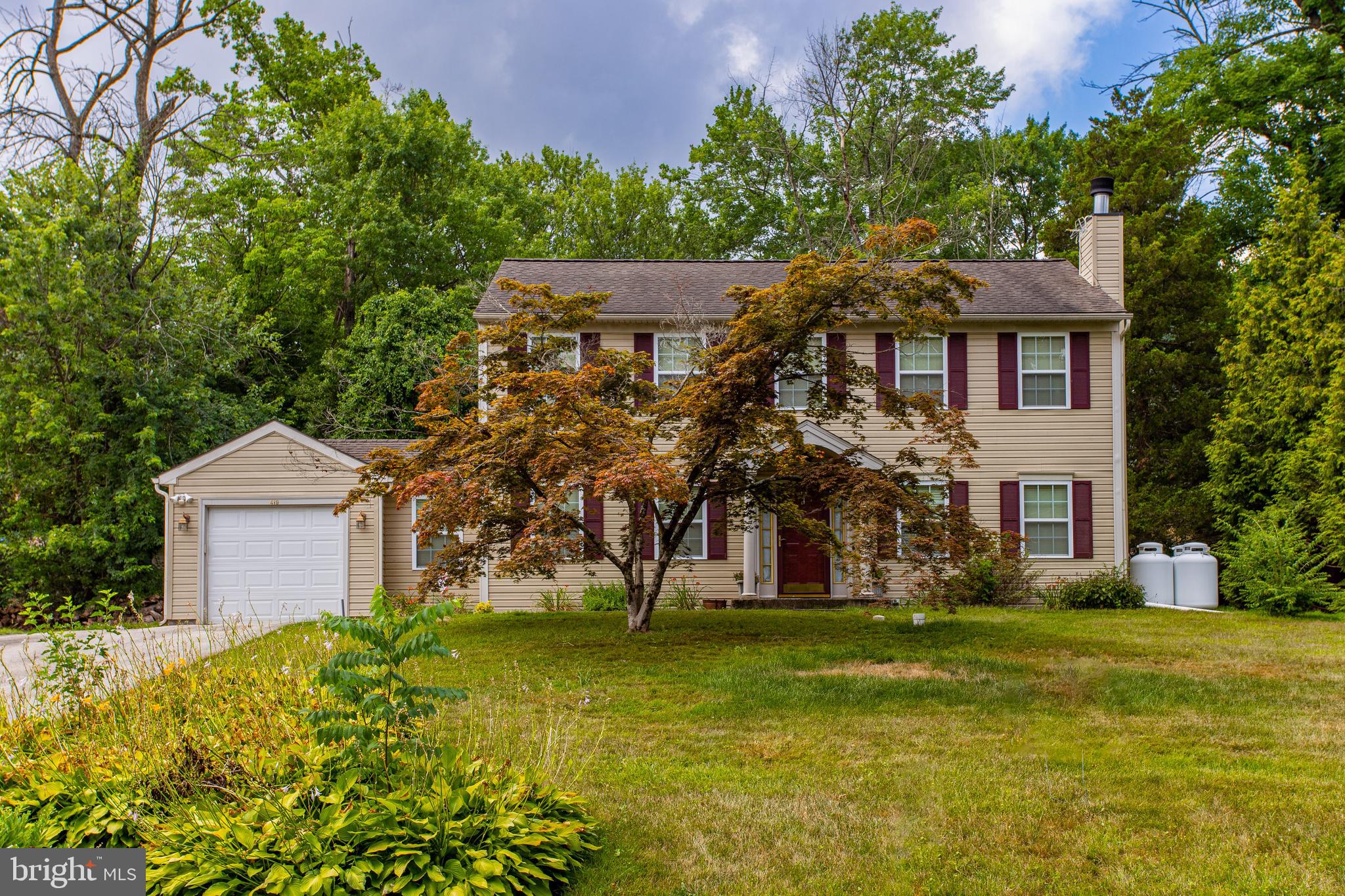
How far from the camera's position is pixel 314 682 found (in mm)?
4086

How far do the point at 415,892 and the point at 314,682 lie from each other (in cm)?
104

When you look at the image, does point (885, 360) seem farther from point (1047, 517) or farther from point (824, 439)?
point (1047, 517)

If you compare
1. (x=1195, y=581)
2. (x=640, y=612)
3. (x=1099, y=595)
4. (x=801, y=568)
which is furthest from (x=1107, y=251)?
(x=640, y=612)

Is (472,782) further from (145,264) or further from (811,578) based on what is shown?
(145,264)

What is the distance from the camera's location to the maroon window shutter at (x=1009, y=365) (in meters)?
15.4

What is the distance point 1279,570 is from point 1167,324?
7.53m

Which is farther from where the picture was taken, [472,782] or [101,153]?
[101,153]

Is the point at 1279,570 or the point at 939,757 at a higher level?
the point at 1279,570

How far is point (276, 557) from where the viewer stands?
48.0 ft

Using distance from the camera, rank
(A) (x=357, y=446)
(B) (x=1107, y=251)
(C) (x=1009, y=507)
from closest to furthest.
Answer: (C) (x=1009, y=507)
(A) (x=357, y=446)
(B) (x=1107, y=251)

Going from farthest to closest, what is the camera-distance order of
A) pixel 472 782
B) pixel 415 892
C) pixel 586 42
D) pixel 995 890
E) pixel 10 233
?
1. pixel 586 42
2. pixel 10 233
3. pixel 472 782
4. pixel 995 890
5. pixel 415 892

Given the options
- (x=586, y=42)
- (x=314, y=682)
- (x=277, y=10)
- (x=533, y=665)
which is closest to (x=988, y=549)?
(x=533, y=665)

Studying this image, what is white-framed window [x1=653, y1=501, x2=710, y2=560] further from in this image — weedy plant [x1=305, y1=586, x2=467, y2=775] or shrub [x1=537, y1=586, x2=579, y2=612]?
weedy plant [x1=305, y1=586, x2=467, y2=775]

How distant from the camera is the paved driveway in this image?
5.71 meters
